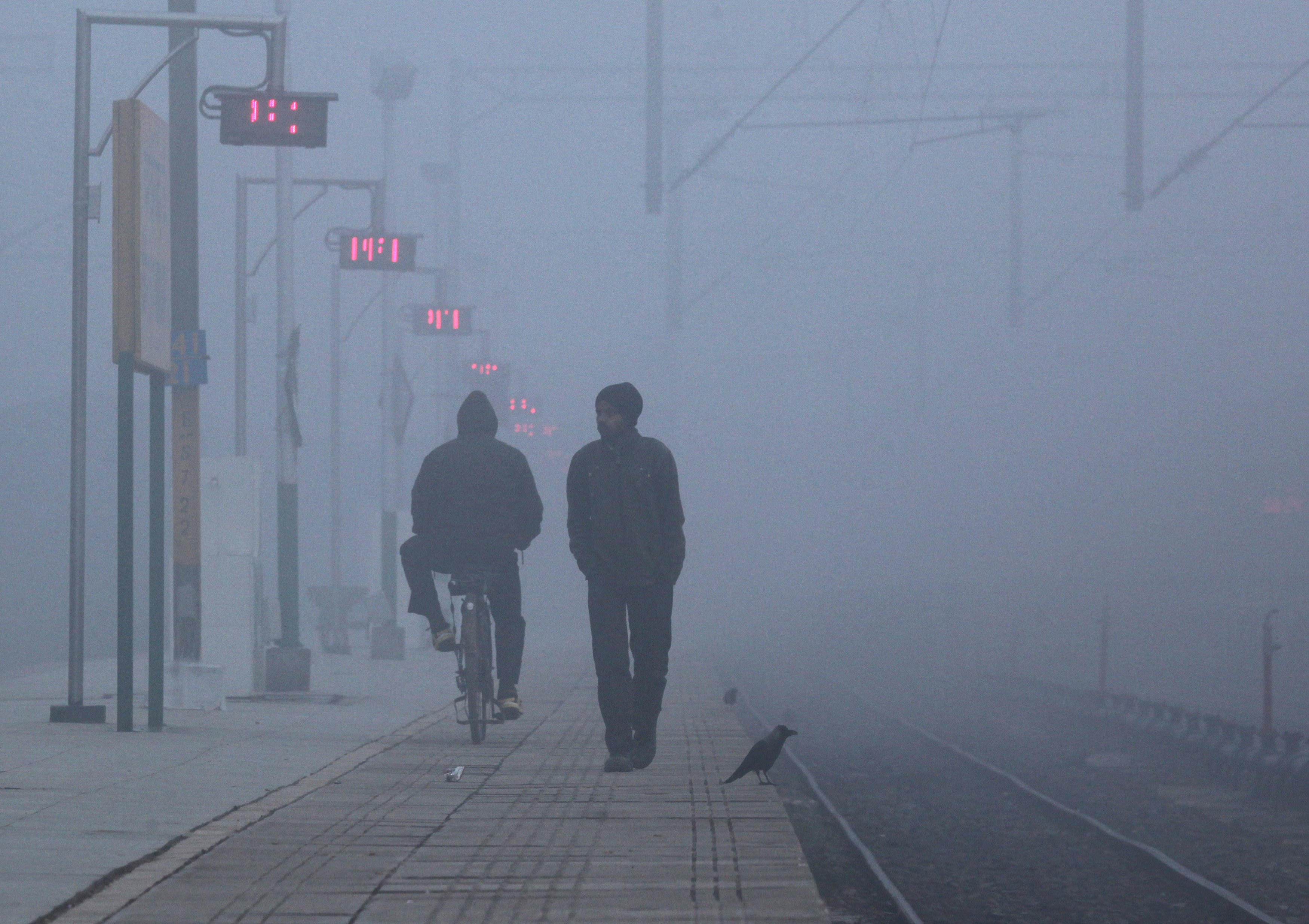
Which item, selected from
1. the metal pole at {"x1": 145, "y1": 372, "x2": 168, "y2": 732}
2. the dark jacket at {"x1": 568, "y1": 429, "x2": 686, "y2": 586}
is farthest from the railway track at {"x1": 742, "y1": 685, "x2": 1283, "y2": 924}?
the metal pole at {"x1": 145, "y1": 372, "x2": 168, "y2": 732}

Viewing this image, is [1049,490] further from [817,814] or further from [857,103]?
[817,814]

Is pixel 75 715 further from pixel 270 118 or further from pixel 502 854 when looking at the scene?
pixel 502 854

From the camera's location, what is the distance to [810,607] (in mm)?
50344

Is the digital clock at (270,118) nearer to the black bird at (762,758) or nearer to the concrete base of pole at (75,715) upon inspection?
the concrete base of pole at (75,715)

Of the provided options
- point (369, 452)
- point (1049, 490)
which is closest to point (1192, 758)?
point (1049, 490)

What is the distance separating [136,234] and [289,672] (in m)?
5.87

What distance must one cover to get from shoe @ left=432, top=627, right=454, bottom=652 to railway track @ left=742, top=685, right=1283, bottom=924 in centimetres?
212

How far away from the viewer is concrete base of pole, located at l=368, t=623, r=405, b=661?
22.6m

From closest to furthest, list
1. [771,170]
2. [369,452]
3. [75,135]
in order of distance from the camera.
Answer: [75,135], [771,170], [369,452]

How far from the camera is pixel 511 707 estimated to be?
978 centimetres

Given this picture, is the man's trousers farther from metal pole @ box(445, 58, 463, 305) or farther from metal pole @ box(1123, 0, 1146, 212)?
metal pole @ box(445, 58, 463, 305)

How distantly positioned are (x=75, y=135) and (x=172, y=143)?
207cm

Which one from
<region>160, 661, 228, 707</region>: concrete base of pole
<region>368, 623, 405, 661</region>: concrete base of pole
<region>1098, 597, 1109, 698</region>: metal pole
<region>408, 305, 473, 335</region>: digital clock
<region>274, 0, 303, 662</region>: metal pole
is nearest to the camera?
<region>160, 661, 228, 707</region>: concrete base of pole

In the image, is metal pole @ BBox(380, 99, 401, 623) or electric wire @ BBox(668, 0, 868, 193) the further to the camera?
metal pole @ BBox(380, 99, 401, 623)
